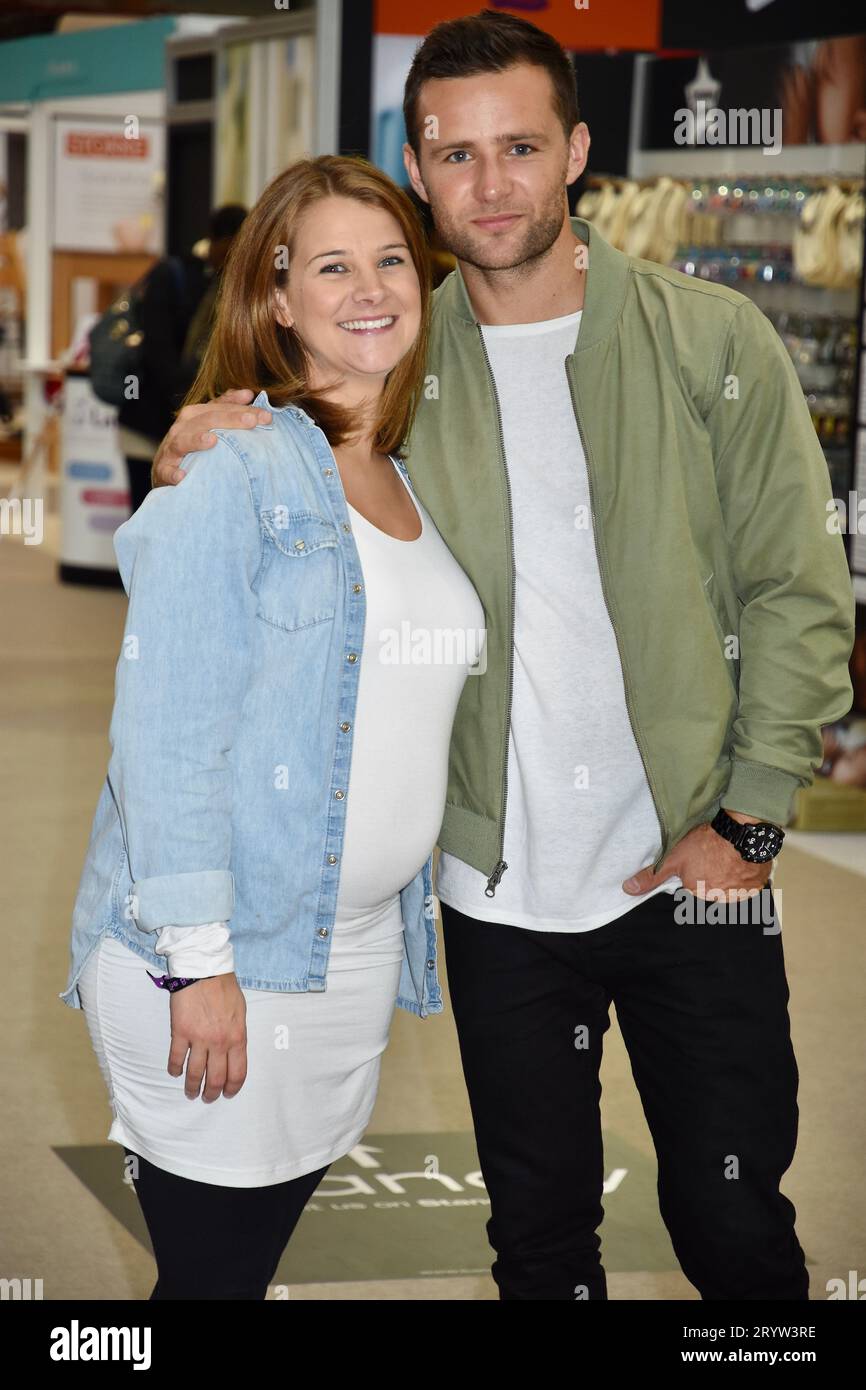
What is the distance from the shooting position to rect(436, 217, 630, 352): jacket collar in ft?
7.64

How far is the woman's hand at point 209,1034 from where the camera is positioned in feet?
6.46

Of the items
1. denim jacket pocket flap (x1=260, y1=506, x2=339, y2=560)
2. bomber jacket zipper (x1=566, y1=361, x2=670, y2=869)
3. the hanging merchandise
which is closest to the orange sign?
the hanging merchandise

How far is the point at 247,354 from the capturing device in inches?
84.3

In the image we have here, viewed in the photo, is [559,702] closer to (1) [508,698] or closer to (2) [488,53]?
(1) [508,698]

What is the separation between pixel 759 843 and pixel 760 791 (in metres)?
0.07

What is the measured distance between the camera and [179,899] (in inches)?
76.9

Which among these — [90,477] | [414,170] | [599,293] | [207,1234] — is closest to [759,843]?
[599,293]

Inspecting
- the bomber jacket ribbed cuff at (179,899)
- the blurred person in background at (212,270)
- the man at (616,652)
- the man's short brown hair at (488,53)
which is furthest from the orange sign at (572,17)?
the bomber jacket ribbed cuff at (179,899)

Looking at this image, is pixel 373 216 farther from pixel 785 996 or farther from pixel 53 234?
pixel 53 234

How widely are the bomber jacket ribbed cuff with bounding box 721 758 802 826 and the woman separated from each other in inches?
15.5

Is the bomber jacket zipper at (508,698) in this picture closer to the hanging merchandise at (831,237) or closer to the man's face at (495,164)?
the man's face at (495,164)

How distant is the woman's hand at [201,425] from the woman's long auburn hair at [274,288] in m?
0.05

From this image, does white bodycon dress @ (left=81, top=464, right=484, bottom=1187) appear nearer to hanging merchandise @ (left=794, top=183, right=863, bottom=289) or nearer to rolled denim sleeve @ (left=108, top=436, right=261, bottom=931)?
rolled denim sleeve @ (left=108, top=436, right=261, bottom=931)

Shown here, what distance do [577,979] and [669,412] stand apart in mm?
727
